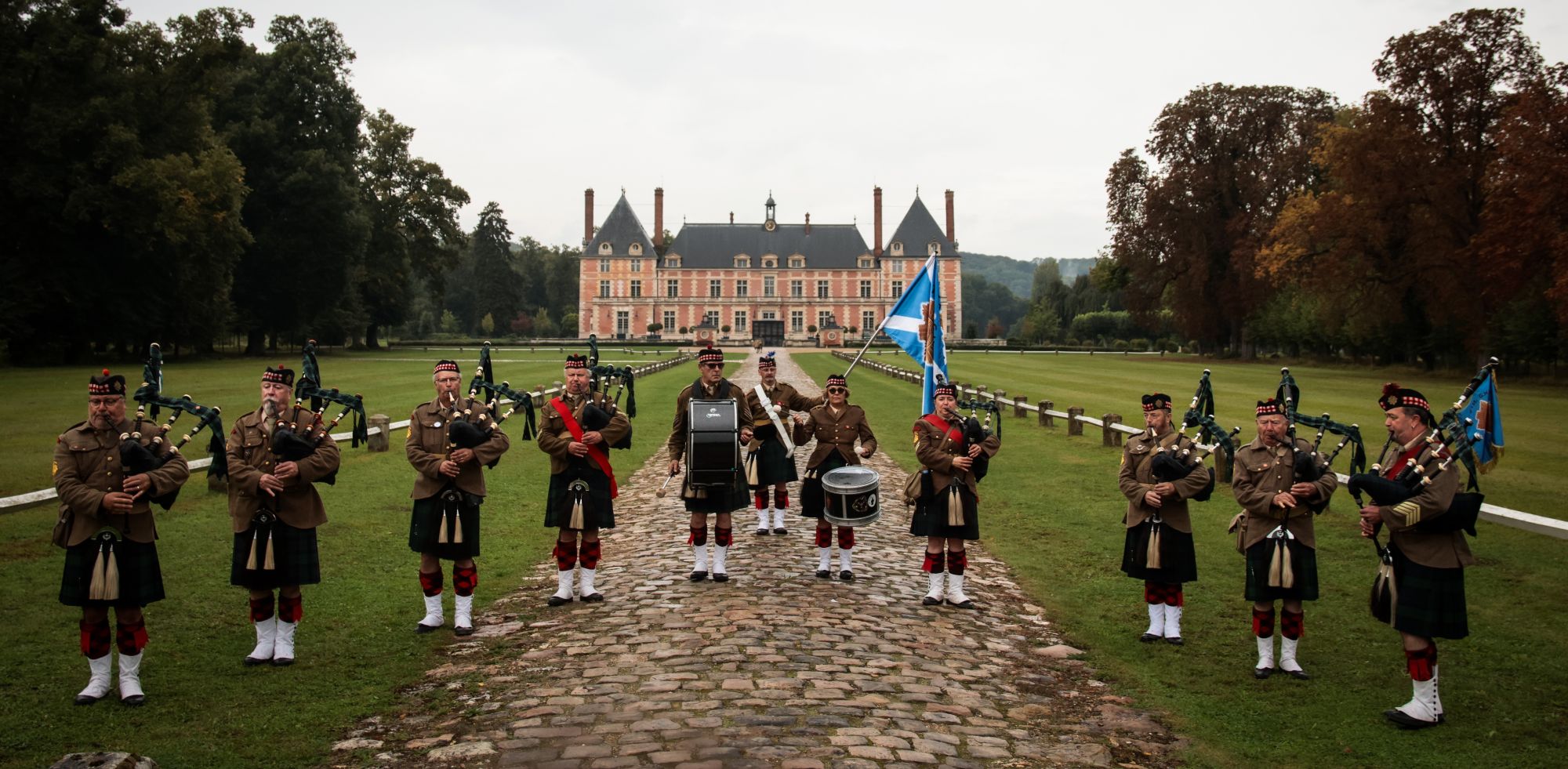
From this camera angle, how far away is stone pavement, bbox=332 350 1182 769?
6109 millimetres

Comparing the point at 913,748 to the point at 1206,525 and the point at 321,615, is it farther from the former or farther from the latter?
the point at 1206,525

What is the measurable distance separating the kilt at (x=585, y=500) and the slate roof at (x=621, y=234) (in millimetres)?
119531

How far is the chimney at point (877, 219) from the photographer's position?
425 feet

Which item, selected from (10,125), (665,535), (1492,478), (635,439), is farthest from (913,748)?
(10,125)

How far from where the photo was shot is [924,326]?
12.4m

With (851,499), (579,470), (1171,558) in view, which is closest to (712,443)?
(579,470)

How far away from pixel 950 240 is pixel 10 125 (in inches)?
A: 4019

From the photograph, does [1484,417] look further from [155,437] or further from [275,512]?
[155,437]

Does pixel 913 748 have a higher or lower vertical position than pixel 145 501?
lower

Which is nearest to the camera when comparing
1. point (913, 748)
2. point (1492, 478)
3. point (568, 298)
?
point (913, 748)

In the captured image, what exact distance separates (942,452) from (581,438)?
3183mm

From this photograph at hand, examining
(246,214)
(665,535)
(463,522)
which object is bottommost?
(665,535)

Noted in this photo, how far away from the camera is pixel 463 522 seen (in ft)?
28.6

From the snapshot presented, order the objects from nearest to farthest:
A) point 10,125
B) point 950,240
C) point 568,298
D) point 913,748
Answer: point 913,748 → point 10,125 → point 950,240 → point 568,298
